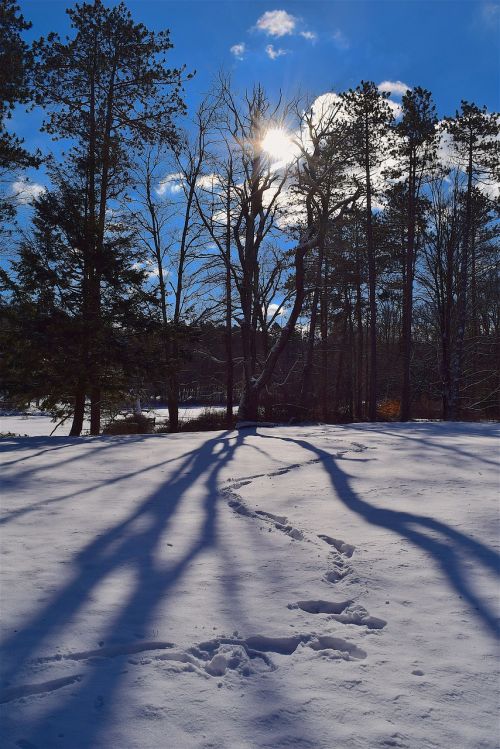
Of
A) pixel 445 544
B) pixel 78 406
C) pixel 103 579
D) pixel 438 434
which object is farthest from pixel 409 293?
pixel 103 579

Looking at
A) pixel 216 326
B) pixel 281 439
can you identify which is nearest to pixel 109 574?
pixel 281 439

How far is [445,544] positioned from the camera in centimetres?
366

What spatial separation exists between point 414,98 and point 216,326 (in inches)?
430

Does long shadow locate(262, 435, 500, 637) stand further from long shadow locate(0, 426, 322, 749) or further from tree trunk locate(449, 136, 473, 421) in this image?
tree trunk locate(449, 136, 473, 421)

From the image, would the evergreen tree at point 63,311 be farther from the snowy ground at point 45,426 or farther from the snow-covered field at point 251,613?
the snow-covered field at point 251,613

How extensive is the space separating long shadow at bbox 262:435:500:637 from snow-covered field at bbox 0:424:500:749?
0.02 metres

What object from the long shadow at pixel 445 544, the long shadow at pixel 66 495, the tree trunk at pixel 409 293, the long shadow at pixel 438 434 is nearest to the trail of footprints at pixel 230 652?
the long shadow at pixel 445 544

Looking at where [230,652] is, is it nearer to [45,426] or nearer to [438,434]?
[438,434]

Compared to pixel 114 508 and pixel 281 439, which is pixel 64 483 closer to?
pixel 114 508

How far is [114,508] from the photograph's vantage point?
466 centimetres

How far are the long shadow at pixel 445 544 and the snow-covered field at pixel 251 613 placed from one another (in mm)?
18

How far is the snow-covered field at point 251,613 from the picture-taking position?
1901 millimetres

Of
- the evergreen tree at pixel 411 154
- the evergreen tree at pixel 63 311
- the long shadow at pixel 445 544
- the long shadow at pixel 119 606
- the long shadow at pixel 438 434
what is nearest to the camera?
the long shadow at pixel 119 606

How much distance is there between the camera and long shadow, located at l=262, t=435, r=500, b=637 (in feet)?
9.30
